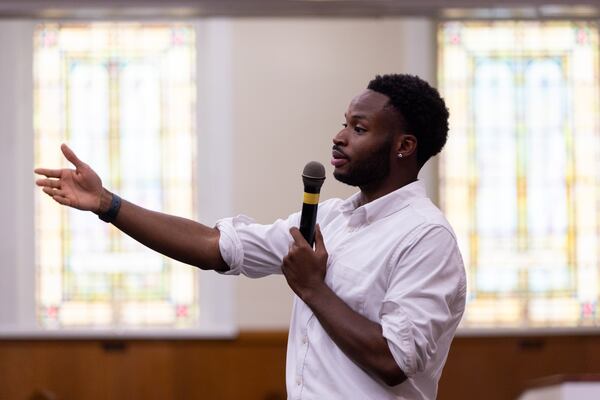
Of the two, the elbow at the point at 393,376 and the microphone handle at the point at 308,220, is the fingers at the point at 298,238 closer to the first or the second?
the microphone handle at the point at 308,220

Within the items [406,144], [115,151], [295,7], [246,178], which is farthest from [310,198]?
[115,151]

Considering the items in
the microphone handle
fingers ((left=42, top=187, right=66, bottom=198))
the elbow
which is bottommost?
the elbow

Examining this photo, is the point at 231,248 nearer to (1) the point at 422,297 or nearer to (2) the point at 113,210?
(2) the point at 113,210

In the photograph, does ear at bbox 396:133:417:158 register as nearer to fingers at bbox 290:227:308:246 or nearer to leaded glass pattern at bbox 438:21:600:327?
fingers at bbox 290:227:308:246

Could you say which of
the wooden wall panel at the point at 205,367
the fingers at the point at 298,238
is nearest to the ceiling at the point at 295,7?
the fingers at the point at 298,238

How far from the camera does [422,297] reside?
225 cm

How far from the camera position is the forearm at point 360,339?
2229 mm

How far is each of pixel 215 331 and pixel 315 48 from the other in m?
1.84

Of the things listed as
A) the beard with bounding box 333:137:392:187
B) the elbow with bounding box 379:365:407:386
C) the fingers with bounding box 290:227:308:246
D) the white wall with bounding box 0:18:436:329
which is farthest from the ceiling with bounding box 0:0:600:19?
the white wall with bounding box 0:18:436:329

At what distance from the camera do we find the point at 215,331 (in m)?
6.75

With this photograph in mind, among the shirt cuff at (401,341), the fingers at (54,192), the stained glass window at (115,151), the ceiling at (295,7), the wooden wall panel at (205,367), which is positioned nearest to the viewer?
the shirt cuff at (401,341)

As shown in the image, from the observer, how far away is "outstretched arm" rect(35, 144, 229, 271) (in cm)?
245

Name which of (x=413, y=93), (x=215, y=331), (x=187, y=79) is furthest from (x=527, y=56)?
(x=413, y=93)

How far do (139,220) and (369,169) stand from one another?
20.8 inches
